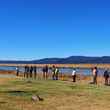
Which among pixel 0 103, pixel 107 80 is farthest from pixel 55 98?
pixel 107 80

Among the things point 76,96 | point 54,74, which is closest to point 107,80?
point 54,74

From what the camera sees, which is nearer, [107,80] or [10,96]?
[10,96]

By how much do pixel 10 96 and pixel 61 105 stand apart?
5.61 m

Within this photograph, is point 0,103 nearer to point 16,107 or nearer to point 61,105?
point 16,107

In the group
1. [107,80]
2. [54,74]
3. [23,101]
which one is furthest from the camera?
[54,74]

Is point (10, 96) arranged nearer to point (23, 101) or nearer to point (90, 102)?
point (23, 101)

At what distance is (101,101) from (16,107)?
256 inches

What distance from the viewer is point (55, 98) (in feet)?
109

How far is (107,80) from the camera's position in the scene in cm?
5409

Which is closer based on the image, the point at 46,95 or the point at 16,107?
the point at 16,107

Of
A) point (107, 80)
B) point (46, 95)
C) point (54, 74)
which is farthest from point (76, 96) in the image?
point (54, 74)

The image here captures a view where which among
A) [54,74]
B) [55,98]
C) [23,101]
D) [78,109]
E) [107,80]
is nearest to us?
[78,109]

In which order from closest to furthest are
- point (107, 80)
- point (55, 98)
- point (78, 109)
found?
point (78, 109)
point (55, 98)
point (107, 80)

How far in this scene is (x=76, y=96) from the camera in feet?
115
